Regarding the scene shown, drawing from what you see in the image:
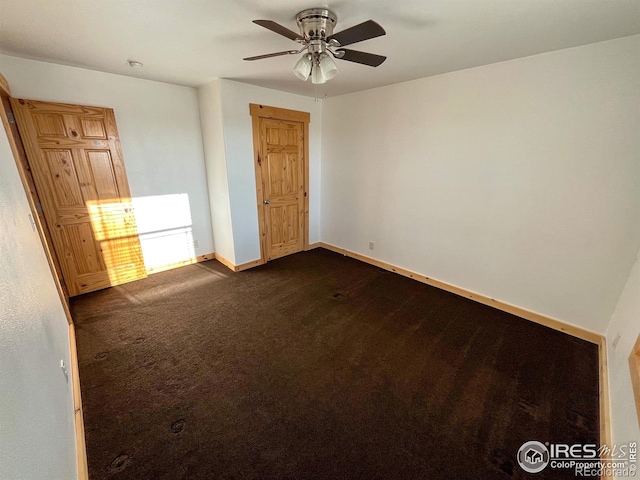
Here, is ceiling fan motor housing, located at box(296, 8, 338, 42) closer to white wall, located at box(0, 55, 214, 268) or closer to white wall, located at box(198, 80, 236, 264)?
white wall, located at box(198, 80, 236, 264)

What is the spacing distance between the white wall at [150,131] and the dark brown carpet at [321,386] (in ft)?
3.62

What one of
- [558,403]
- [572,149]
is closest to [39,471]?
[558,403]

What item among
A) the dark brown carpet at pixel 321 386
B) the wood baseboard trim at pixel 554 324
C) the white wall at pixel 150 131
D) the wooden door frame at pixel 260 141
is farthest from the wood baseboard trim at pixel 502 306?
the white wall at pixel 150 131

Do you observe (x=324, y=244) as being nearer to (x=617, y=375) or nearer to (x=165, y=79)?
(x=165, y=79)

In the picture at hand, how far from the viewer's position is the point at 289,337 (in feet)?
7.84

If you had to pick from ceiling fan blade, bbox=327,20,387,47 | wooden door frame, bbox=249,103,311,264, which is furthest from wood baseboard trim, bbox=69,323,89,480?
ceiling fan blade, bbox=327,20,387,47

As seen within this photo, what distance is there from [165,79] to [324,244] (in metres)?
3.18

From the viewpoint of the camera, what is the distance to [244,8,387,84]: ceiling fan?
143cm

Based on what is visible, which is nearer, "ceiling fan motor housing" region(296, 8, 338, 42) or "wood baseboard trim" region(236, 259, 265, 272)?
"ceiling fan motor housing" region(296, 8, 338, 42)

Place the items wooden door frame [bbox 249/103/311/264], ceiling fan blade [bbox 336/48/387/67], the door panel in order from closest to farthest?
ceiling fan blade [bbox 336/48/387/67], wooden door frame [bbox 249/103/311/264], the door panel
